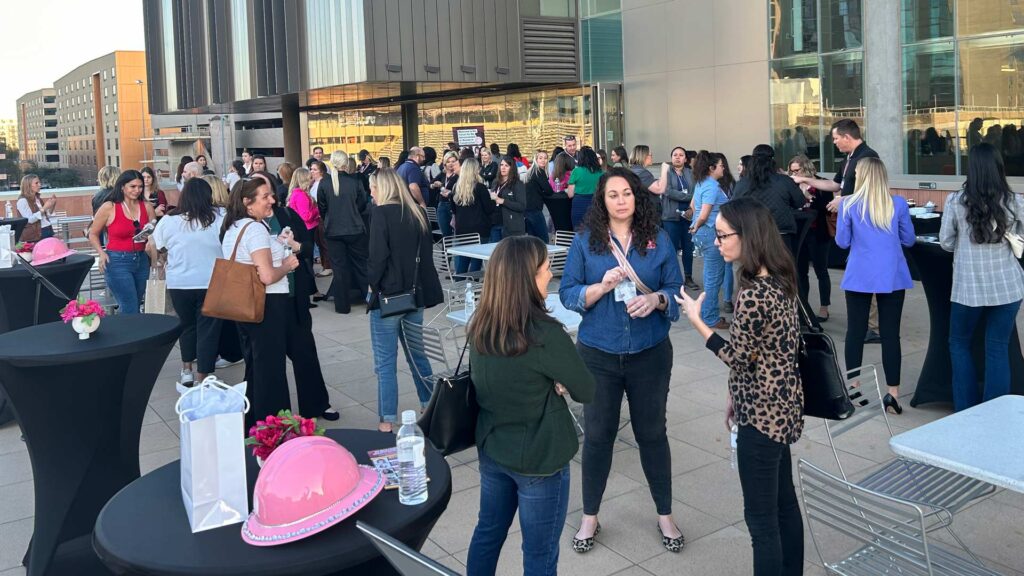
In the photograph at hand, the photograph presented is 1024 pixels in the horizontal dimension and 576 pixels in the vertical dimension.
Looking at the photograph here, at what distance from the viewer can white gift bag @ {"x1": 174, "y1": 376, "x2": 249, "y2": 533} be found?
2799 millimetres

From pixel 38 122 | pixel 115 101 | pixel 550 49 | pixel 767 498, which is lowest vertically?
pixel 767 498

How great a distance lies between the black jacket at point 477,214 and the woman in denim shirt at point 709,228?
316 centimetres

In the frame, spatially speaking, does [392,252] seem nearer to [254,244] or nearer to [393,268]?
[393,268]

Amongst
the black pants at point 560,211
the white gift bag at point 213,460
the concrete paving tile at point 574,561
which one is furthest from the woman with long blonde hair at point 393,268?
the black pants at point 560,211

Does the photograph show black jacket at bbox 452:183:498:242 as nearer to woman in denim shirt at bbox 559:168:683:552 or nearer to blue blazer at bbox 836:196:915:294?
blue blazer at bbox 836:196:915:294

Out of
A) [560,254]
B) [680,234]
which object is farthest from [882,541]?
[680,234]

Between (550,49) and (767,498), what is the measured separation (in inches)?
773

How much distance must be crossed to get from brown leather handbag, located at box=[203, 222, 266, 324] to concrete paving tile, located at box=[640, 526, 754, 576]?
116 inches

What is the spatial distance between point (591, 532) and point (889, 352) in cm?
311

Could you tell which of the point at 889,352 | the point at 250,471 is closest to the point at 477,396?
the point at 250,471

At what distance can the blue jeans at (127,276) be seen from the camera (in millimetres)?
8648

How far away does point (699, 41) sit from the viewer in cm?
1803

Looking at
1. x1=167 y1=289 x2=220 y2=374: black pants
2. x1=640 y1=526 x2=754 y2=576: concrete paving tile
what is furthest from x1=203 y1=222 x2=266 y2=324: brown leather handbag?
x1=640 y1=526 x2=754 y2=576: concrete paving tile

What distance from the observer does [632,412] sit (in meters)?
4.54
